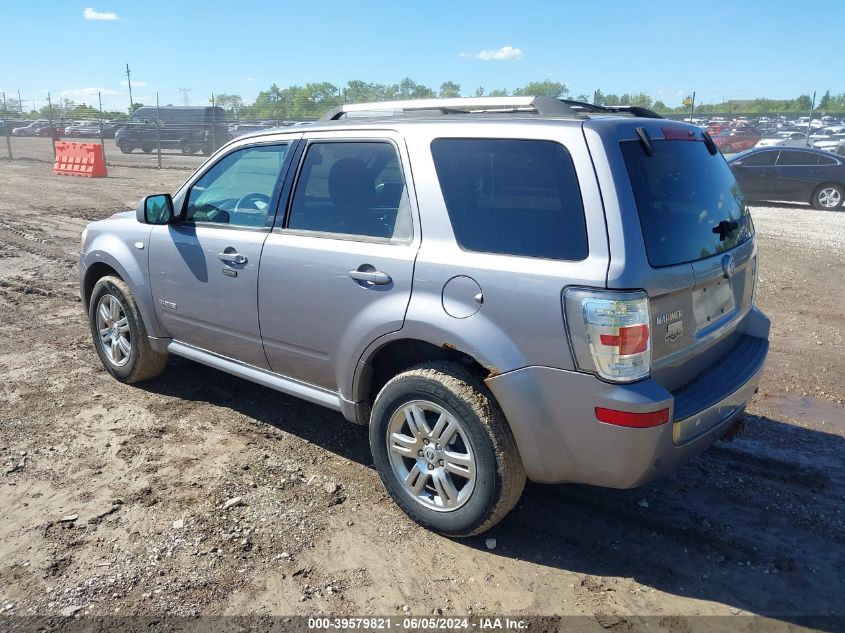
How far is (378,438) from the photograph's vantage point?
3557 millimetres

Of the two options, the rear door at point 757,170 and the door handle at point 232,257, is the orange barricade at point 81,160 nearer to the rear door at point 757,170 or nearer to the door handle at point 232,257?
the rear door at point 757,170

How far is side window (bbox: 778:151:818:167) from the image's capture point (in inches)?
620

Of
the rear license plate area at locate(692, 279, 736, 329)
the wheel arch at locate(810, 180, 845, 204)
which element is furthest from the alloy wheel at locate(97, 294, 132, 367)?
the wheel arch at locate(810, 180, 845, 204)

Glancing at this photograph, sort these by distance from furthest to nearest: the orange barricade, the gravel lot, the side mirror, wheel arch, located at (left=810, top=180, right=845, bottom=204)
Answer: the gravel lot, the orange barricade, wheel arch, located at (left=810, top=180, right=845, bottom=204), the side mirror

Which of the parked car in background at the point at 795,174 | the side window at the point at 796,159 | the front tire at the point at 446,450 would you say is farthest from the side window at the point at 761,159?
the front tire at the point at 446,450

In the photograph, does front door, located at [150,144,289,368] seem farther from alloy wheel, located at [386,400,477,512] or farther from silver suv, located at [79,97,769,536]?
alloy wheel, located at [386,400,477,512]

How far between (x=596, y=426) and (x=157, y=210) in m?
3.24

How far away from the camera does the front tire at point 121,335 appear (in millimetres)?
4953

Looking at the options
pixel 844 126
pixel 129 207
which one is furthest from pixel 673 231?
pixel 844 126

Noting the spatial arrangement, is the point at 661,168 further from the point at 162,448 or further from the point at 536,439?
the point at 162,448

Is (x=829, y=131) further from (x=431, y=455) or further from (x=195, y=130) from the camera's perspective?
(x=431, y=455)

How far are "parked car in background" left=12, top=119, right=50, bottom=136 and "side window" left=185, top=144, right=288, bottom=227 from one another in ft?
170

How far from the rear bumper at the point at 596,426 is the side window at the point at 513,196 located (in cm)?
55

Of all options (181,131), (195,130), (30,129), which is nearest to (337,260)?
(195,130)
